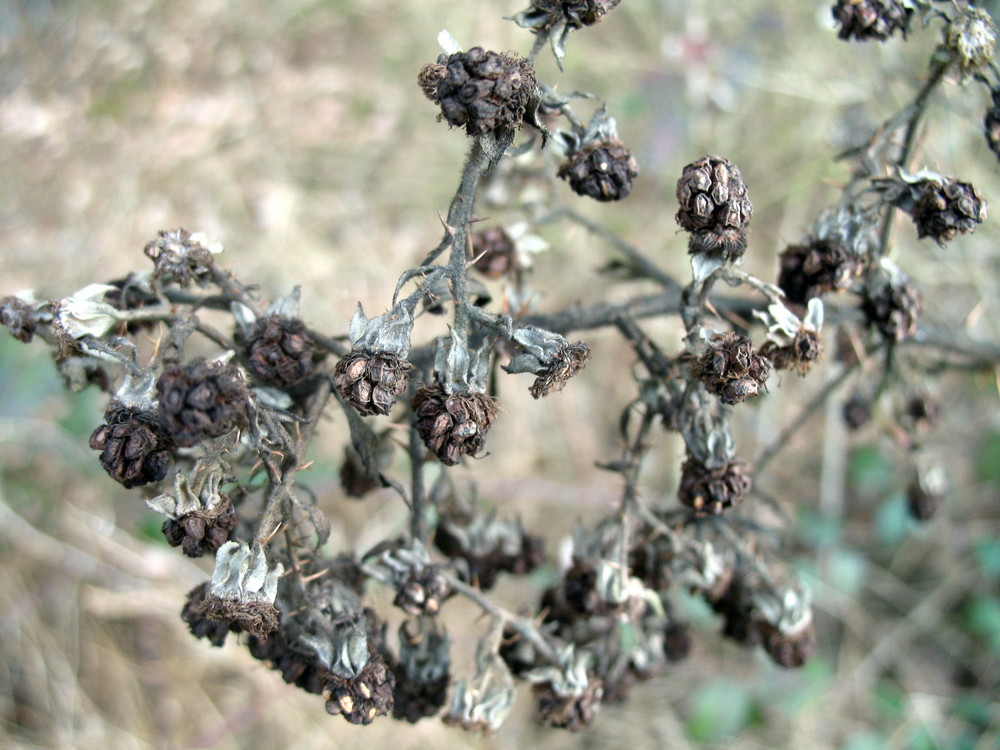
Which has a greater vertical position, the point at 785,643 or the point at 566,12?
the point at 566,12

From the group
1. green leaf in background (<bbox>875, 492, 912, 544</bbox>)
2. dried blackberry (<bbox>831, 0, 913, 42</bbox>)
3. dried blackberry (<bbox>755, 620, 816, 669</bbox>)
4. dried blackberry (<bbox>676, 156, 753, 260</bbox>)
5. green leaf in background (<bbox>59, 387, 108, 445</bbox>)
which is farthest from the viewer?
green leaf in background (<bbox>875, 492, 912, 544</bbox>)

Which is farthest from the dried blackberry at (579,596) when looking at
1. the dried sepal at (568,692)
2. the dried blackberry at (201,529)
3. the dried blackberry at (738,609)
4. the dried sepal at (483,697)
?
the dried blackberry at (201,529)

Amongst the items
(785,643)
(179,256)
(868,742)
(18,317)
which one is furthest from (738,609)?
(868,742)

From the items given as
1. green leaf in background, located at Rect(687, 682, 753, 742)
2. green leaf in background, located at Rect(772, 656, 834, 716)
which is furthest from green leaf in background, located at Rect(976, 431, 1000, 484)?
green leaf in background, located at Rect(687, 682, 753, 742)

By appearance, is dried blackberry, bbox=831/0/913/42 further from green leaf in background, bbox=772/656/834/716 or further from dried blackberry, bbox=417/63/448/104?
green leaf in background, bbox=772/656/834/716

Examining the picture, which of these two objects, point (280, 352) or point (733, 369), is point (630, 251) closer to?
point (733, 369)

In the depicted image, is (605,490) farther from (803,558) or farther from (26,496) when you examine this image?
(26,496)
